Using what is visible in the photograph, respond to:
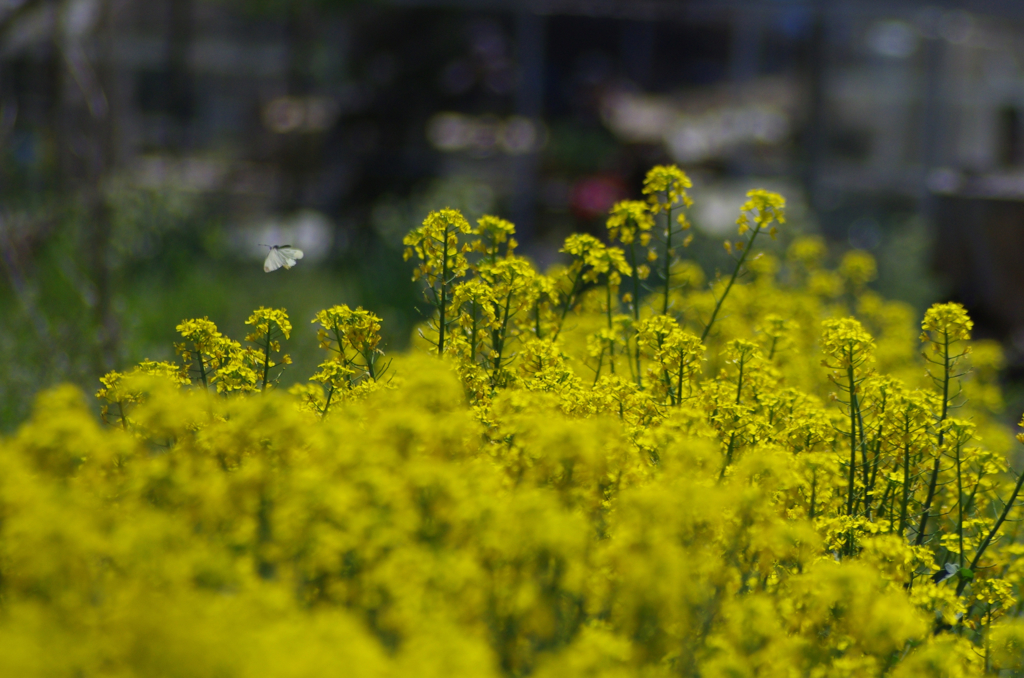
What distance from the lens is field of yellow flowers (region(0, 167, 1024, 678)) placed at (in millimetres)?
1392

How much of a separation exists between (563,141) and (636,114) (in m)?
1.09

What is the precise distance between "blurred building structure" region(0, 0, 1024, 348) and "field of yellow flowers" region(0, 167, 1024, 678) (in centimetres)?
506

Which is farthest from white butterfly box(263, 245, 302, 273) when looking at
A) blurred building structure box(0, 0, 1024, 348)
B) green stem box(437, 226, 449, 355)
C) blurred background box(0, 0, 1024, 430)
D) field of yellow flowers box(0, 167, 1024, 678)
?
blurred building structure box(0, 0, 1024, 348)

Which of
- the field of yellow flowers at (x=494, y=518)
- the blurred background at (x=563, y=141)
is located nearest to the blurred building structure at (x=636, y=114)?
the blurred background at (x=563, y=141)

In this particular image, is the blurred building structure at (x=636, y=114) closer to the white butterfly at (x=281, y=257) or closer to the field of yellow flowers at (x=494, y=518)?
the white butterfly at (x=281, y=257)

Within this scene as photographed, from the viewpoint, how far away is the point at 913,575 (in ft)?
7.24

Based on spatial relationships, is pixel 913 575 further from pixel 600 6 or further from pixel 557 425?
pixel 600 6

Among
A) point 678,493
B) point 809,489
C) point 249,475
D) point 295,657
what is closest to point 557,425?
point 678,493

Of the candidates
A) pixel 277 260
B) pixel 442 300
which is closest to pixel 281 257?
pixel 277 260

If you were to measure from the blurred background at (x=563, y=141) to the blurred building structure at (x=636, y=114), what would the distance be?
0.02 meters

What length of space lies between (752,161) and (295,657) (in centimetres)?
893

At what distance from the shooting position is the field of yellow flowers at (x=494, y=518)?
1392mm

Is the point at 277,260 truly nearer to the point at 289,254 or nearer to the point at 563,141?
the point at 289,254

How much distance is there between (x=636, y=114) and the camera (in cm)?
1009
